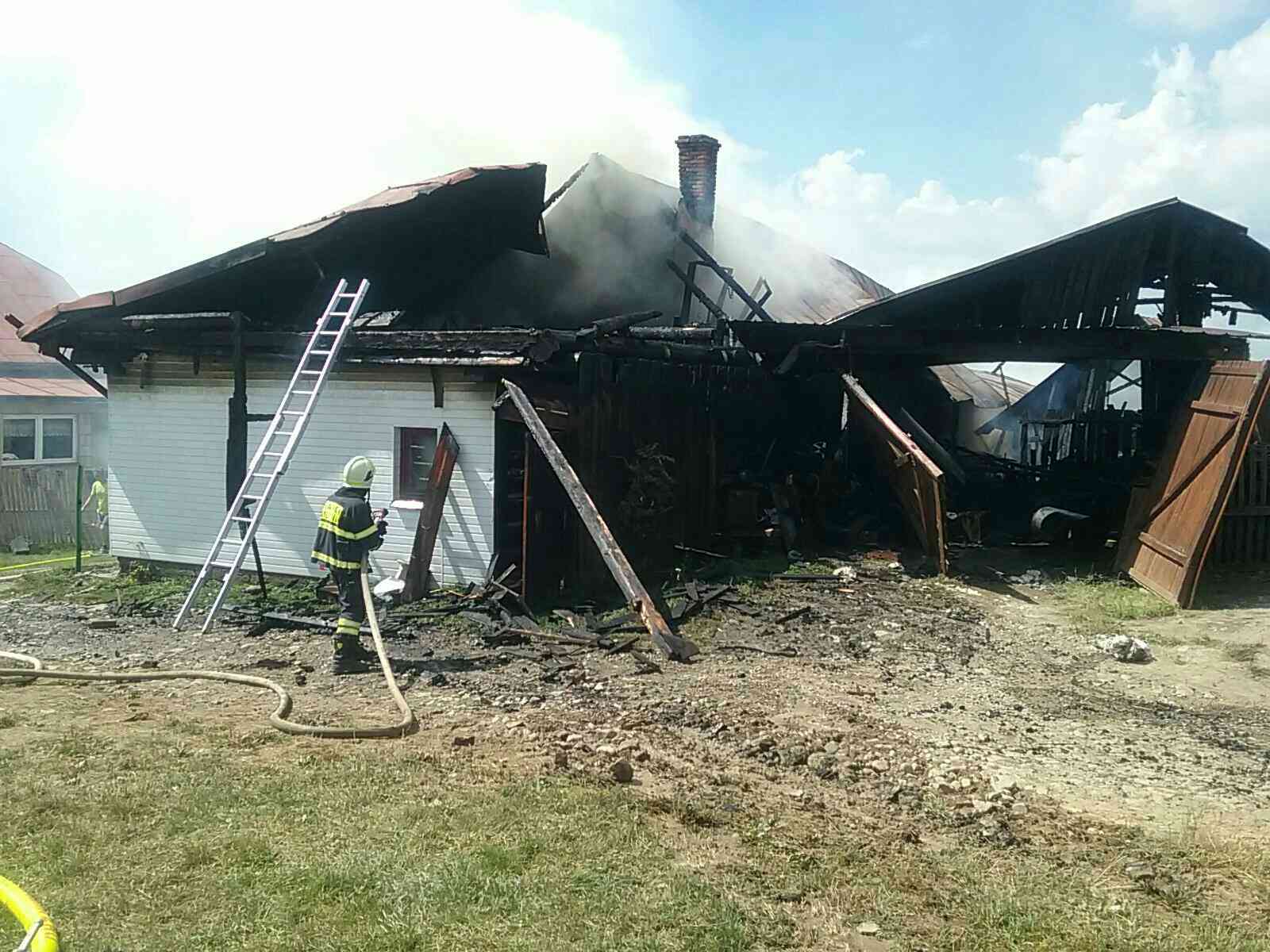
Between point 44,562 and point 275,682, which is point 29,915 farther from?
point 44,562

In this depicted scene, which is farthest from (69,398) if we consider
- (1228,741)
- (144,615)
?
(1228,741)

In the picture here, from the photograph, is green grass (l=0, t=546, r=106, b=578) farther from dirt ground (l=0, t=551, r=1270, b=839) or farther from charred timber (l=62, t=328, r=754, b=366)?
dirt ground (l=0, t=551, r=1270, b=839)

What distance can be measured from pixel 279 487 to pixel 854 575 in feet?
22.1

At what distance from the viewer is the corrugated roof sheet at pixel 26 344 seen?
20958mm

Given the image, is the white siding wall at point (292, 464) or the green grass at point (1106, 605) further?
the white siding wall at point (292, 464)

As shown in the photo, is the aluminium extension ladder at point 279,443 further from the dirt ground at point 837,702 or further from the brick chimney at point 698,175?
the brick chimney at point 698,175

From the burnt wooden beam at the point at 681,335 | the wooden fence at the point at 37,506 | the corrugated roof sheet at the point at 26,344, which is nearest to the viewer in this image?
the burnt wooden beam at the point at 681,335

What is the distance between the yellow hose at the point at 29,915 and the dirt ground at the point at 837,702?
8.27 ft

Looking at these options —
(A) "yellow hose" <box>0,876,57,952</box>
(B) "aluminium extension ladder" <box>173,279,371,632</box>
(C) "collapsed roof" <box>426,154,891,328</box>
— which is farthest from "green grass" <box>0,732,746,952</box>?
(C) "collapsed roof" <box>426,154,891,328</box>

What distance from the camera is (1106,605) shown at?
34.9 feet

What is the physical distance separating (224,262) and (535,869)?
28.7 feet

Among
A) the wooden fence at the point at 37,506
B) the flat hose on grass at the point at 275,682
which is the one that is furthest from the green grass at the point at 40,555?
the flat hose on grass at the point at 275,682

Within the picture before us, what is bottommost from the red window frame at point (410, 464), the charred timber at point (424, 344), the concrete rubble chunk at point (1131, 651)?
the concrete rubble chunk at point (1131, 651)

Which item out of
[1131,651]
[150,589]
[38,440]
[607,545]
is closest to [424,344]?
[607,545]
